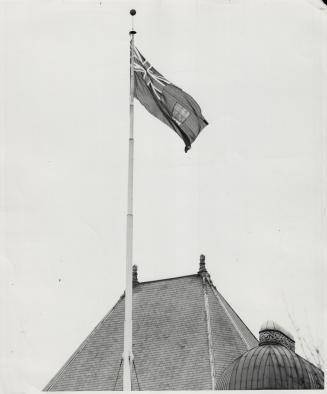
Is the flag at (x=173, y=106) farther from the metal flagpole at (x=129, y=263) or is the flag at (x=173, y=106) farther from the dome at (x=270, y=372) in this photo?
the dome at (x=270, y=372)

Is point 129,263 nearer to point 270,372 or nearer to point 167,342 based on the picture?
point 270,372

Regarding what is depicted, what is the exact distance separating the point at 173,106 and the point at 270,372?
34.3 feet

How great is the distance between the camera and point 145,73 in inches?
1117

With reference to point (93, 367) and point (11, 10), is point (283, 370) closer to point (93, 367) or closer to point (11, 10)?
point (93, 367)

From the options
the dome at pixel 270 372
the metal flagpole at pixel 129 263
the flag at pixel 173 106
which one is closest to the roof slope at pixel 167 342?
the dome at pixel 270 372

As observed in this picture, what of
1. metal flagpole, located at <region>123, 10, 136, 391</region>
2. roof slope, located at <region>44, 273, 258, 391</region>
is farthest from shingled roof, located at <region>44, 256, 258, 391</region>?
metal flagpole, located at <region>123, 10, 136, 391</region>

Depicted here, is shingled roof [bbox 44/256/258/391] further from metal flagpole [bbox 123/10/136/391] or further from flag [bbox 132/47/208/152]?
flag [bbox 132/47/208/152]

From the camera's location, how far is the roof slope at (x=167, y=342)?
38.7 meters

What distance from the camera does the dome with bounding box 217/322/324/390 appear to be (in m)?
33.8

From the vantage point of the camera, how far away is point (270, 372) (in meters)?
34.3

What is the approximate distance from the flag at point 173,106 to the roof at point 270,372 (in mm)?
9538

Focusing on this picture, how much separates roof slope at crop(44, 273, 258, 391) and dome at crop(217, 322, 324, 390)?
2116 millimetres

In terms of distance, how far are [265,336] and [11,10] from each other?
48.1 feet

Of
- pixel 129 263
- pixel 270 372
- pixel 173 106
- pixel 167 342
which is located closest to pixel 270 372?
pixel 270 372
